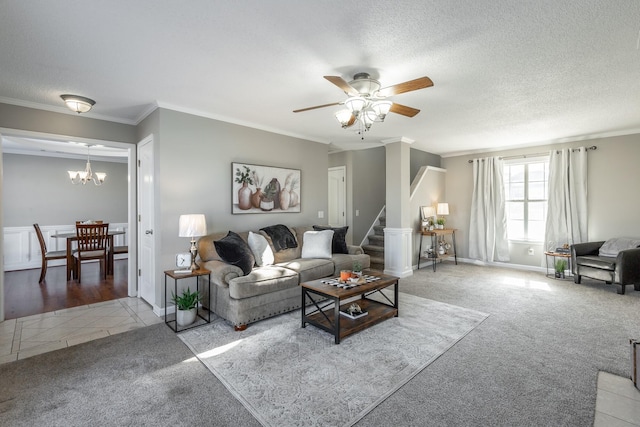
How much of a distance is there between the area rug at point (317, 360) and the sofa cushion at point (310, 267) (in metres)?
0.46

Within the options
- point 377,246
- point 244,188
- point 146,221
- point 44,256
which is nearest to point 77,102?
point 146,221

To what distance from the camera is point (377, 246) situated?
21.8ft

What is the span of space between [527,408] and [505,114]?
3449mm

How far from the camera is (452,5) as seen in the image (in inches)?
70.8

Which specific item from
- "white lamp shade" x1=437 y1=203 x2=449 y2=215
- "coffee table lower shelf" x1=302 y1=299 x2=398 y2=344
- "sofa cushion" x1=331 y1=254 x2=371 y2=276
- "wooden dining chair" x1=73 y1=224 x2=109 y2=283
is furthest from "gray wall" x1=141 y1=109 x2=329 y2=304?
"white lamp shade" x1=437 y1=203 x2=449 y2=215

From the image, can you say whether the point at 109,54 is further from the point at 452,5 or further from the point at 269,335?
the point at 269,335

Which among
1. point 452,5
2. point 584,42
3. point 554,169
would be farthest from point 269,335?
point 554,169

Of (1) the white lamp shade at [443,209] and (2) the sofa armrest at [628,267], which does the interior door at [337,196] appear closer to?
(1) the white lamp shade at [443,209]

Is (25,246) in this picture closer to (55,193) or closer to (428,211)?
(55,193)

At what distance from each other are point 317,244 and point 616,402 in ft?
10.6

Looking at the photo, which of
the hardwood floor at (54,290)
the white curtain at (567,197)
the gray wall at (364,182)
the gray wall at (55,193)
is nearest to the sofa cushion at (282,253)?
the hardwood floor at (54,290)

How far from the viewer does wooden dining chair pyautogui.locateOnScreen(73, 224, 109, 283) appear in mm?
5031

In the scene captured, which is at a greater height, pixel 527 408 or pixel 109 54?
pixel 109 54

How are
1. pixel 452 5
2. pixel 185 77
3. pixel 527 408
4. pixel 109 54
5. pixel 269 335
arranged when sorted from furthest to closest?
pixel 269 335 < pixel 185 77 < pixel 109 54 < pixel 527 408 < pixel 452 5
